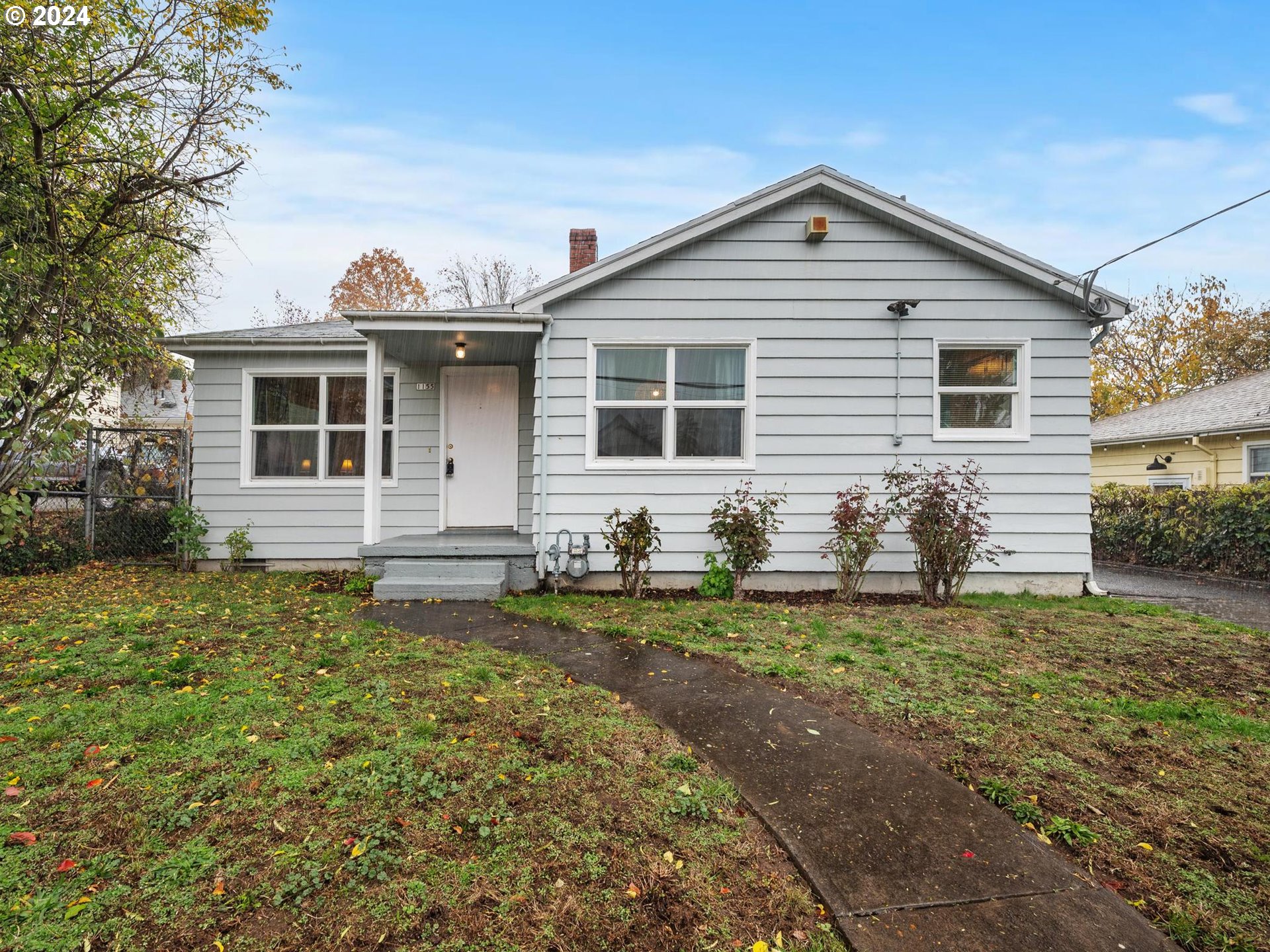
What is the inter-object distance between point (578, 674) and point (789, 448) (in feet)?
13.0

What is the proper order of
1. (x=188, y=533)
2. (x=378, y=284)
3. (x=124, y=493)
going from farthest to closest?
(x=378, y=284) → (x=124, y=493) → (x=188, y=533)

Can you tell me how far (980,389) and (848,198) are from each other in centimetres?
275

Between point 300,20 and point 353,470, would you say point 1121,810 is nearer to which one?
point 353,470

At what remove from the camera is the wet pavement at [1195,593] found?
6137 millimetres

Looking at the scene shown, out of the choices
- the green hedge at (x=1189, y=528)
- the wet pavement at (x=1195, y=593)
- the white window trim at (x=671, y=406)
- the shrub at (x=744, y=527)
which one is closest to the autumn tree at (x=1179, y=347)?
the green hedge at (x=1189, y=528)

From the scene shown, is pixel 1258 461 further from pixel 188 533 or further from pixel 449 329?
pixel 188 533

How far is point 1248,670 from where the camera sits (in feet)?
13.4

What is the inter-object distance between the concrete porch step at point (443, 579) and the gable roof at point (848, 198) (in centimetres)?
304

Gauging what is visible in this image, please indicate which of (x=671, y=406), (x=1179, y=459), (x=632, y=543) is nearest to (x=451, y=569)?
(x=632, y=543)

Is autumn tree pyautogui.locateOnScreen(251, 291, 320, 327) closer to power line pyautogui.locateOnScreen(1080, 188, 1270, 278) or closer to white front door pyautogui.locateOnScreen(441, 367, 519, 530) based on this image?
white front door pyautogui.locateOnScreen(441, 367, 519, 530)

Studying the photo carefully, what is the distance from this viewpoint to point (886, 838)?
2.09m

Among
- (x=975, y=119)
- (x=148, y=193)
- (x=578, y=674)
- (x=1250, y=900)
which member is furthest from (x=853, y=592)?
(x=975, y=119)

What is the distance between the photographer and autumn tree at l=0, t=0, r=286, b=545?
14.0 ft

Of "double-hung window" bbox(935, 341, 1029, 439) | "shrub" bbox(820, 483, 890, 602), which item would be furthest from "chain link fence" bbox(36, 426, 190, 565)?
"double-hung window" bbox(935, 341, 1029, 439)
